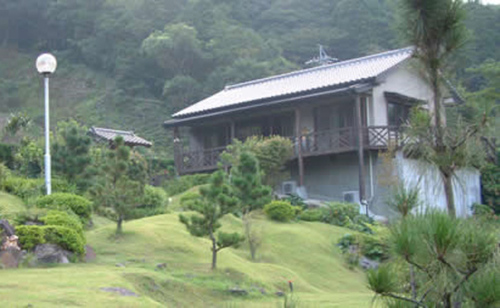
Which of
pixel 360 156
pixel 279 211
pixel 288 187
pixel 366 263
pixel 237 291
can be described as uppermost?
pixel 360 156

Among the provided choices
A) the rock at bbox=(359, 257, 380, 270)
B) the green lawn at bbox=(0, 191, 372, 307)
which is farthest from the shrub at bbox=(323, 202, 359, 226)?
the rock at bbox=(359, 257, 380, 270)

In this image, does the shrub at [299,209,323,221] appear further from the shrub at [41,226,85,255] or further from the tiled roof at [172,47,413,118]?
the shrub at [41,226,85,255]

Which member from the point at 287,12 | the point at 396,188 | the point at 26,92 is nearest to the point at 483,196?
the point at 396,188

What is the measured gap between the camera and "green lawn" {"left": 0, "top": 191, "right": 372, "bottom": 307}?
1009 centimetres

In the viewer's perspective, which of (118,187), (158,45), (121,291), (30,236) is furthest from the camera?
(158,45)

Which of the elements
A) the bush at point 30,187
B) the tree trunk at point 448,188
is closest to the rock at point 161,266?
the bush at point 30,187

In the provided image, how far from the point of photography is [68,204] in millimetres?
15859

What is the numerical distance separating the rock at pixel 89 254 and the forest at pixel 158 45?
33.2 m

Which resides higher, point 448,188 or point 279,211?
point 448,188

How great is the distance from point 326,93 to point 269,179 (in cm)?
400

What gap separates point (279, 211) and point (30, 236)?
372 inches

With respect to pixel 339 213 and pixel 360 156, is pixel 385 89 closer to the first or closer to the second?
pixel 360 156

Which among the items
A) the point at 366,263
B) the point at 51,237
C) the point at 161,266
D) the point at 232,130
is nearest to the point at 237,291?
the point at 161,266

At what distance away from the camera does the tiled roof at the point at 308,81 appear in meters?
26.9
